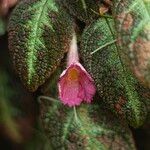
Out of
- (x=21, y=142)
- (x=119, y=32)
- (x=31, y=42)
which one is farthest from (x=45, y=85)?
(x=21, y=142)

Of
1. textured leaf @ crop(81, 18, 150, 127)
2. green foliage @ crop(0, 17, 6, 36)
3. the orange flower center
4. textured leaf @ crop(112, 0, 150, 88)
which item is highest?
green foliage @ crop(0, 17, 6, 36)

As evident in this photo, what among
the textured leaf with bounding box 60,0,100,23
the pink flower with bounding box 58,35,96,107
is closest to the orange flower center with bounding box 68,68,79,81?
the pink flower with bounding box 58,35,96,107

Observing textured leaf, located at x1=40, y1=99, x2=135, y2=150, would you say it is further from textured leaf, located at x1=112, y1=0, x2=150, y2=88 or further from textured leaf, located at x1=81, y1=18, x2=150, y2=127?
textured leaf, located at x1=112, y1=0, x2=150, y2=88

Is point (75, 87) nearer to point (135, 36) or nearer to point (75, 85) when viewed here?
point (75, 85)

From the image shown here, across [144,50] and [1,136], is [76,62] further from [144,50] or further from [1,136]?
[1,136]

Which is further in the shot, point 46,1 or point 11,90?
point 11,90
